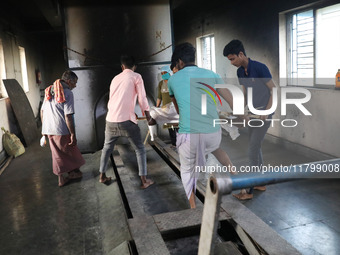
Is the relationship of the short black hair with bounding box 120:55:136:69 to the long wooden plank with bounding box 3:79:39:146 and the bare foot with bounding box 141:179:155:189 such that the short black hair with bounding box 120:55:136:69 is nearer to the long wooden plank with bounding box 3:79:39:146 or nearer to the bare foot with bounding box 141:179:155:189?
the bare foot with bounding box 141:179:155:189

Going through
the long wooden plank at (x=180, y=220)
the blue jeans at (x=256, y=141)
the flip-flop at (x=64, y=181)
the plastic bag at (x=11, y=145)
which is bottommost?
the flip-flop at (x=64, y=181)

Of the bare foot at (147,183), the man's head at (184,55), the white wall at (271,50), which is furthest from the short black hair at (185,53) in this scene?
the white wall at (271,50)

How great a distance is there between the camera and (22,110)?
8.77 m

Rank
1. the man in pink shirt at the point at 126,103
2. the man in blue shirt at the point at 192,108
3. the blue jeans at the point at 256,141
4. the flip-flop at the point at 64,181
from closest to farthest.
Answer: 1. the man in blue shirt at the point at 192,108
2. the blue jeans at the point at 256,141
3. the man in pink shirt at the point at 126,103
4. the flip-flop at the point at 64,181

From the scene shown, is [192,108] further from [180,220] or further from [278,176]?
[278,176]

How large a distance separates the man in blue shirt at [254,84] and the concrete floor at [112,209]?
596mm

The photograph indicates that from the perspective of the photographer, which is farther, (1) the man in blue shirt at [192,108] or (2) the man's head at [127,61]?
(2) the man's head at [127,61]

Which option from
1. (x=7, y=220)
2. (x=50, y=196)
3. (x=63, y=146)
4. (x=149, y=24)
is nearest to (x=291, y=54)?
(x=149, y=24)

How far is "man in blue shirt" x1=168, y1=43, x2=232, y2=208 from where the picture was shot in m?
3.30

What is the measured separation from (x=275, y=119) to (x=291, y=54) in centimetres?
138

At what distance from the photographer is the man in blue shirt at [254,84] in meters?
3.97

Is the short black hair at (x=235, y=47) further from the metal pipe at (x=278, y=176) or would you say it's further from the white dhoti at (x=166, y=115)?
the metal pipe at (x=278, y=176)

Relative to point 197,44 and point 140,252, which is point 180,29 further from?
point 140,252

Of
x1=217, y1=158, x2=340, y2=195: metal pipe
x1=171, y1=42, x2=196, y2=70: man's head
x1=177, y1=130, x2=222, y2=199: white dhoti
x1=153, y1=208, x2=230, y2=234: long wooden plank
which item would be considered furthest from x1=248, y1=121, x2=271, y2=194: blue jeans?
x1=217, y1=158, x2=340, y2=195: metal pipe
